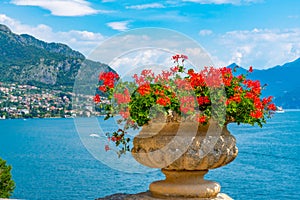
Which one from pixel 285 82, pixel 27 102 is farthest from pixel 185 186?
pixel 285 82

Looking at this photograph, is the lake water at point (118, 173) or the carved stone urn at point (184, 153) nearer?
the carved stone urn at point (184, 153)

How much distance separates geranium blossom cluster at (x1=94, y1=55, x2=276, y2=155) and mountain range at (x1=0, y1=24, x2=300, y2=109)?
6086cm

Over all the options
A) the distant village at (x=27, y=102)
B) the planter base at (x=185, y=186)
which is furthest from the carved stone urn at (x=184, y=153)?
the distant village at (x=27, y=102)

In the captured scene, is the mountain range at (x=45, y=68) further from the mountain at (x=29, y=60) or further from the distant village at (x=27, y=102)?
the distant village at (x=27, y=102)

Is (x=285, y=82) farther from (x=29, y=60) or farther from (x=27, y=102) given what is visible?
(x=27, y=102)

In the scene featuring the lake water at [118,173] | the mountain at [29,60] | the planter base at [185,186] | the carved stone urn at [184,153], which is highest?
the mountain at [29,60]

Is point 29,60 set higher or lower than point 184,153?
higher

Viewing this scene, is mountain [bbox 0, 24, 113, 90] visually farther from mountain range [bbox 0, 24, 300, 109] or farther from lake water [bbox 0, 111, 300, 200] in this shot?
lake water [bbox 0, 111, 300, 200]

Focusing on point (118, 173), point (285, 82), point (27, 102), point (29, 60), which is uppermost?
point (285, 82)

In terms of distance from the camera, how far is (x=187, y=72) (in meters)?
3.79

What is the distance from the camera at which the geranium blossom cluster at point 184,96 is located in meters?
3.55

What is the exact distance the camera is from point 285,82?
11194cm

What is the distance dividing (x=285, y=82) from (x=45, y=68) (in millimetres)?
61655

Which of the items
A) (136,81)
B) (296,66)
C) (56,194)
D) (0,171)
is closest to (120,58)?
(136,81)
